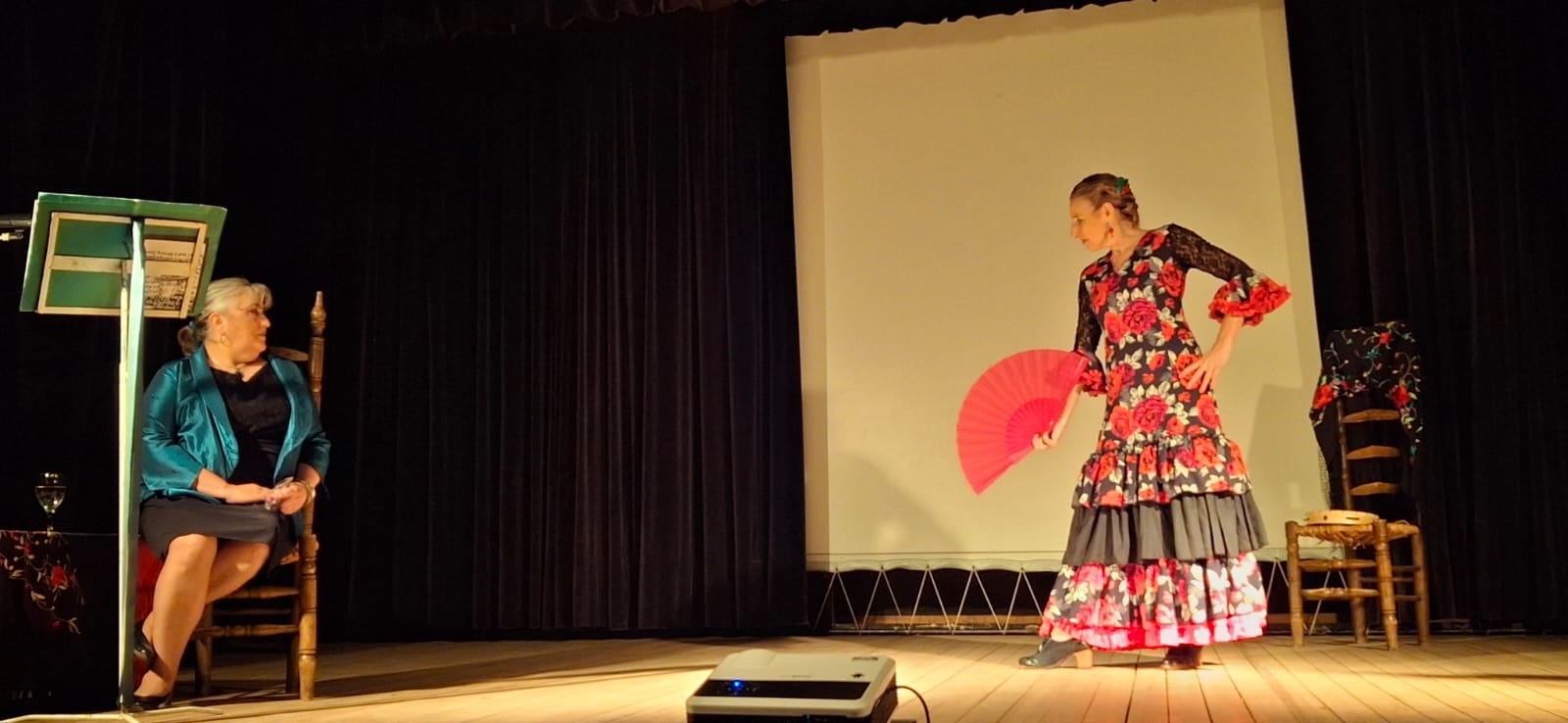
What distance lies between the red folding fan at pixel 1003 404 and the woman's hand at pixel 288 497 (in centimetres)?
250

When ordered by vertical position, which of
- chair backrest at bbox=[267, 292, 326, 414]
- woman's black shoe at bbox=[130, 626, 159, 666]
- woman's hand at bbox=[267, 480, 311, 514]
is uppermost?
chair backrest at bbox=[267, 292, 326, 414]

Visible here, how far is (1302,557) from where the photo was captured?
180 inches

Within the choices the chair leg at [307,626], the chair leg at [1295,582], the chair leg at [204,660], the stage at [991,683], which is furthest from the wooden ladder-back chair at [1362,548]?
the chair leg at [204,660]

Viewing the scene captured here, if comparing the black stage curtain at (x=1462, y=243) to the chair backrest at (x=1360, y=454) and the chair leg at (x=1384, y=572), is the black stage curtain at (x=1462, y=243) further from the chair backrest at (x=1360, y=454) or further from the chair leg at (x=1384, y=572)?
the chair leg at (x=1384, y=572)

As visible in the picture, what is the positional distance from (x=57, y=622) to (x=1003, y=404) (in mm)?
3176

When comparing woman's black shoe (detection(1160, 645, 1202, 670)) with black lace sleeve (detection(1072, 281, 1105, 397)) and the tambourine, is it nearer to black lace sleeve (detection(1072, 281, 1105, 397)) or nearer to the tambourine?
black lace sleeve (detection(1072, 281, 1105, 397))

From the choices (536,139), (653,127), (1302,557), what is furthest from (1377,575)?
(536,139)

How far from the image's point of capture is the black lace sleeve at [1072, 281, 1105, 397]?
3654mm

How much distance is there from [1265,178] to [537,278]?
2941mm

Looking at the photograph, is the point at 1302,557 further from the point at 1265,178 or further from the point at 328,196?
the point at 328,196

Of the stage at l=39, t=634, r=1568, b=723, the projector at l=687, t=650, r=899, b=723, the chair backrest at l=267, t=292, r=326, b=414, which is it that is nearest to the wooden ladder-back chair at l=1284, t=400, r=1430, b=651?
the stage at l=39, t=634, r=1568, b=723

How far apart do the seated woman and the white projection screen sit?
7.48ft

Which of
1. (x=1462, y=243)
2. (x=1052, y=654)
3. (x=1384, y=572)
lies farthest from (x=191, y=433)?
(x=1462, y=243)

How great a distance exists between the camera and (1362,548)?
4.59 m
